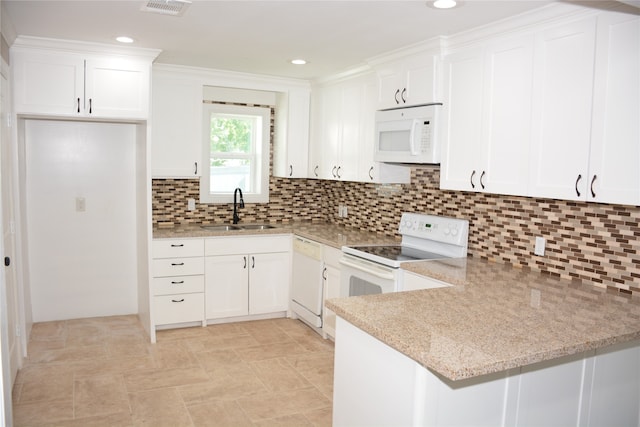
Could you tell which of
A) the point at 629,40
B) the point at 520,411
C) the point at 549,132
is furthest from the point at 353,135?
the point at 520,411

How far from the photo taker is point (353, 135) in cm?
443

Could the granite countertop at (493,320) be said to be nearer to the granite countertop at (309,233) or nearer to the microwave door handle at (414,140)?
the microwave door handle at (414,140)

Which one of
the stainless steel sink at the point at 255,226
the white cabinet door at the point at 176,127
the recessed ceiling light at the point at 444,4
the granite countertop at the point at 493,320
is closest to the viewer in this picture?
the granite countertop at the point at 493,320

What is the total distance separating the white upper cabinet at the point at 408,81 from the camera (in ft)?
11.3

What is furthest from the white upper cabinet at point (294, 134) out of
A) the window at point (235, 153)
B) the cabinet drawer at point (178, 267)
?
the cabinet drawer at point (178, 267)

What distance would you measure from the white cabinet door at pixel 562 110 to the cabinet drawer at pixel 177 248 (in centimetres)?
283

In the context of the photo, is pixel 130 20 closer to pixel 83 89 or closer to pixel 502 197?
pixel 83 89

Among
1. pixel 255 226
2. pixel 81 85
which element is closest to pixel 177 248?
pixel 255 226

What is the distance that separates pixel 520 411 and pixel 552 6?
1938 mm

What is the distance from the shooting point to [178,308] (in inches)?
178

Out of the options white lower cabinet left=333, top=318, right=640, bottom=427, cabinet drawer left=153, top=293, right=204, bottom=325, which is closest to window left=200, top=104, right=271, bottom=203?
cabinet drawer left=153, top=293, right=204, bottom=325

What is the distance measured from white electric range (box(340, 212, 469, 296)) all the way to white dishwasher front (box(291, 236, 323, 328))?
22.1 inches

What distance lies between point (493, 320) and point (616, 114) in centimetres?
113

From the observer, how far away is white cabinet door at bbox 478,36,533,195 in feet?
9.24
